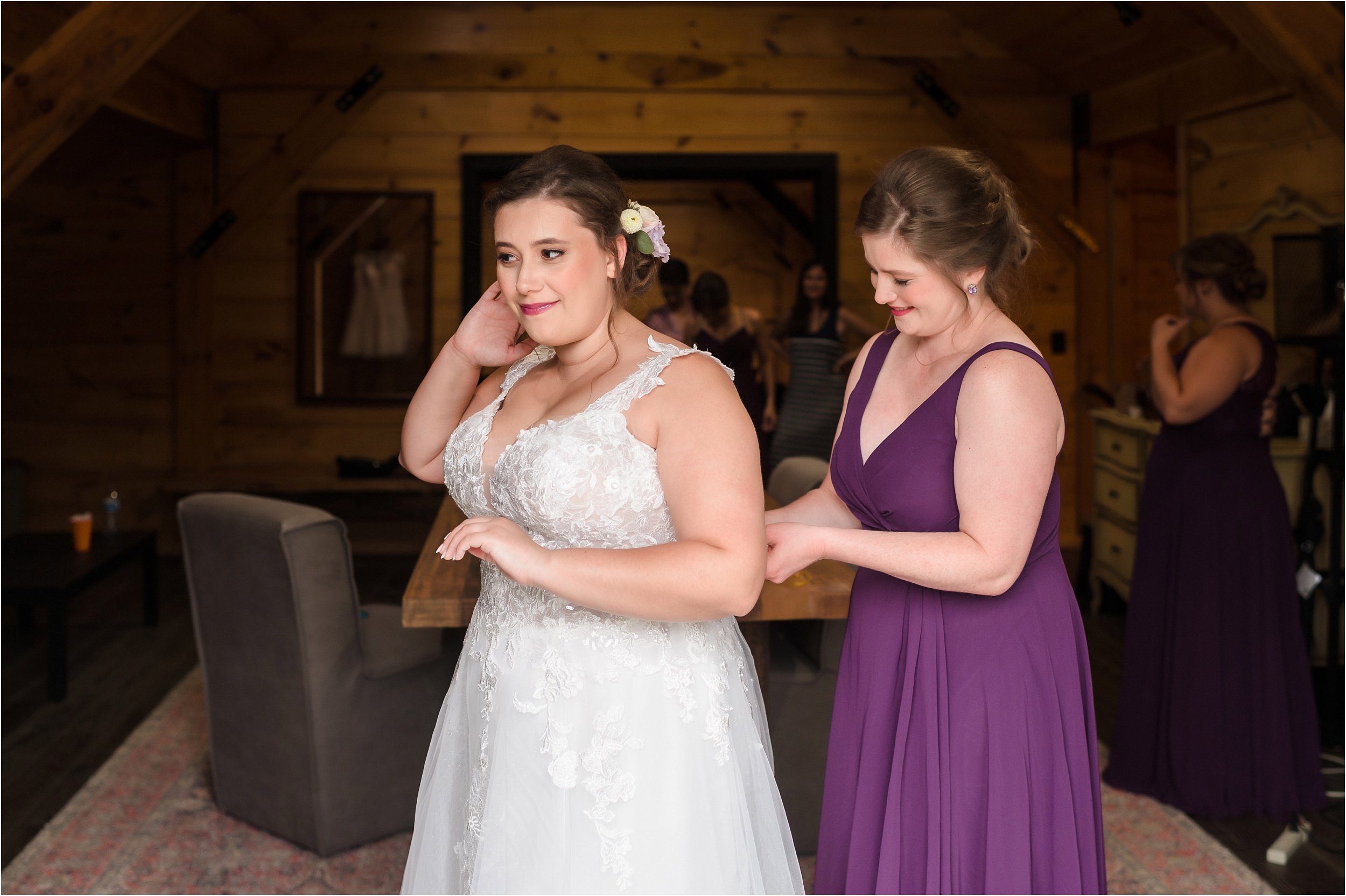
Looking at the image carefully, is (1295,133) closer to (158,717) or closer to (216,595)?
(216,595)

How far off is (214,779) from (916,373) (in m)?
2.41

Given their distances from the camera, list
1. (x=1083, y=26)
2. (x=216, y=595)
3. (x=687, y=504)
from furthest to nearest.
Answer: (x=1083, y=26)
(x=216, y=595)
(x=687, y=504)

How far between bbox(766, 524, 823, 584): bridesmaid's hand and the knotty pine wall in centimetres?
550

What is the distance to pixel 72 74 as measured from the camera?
3584 mm

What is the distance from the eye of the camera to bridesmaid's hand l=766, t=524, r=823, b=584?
163cm

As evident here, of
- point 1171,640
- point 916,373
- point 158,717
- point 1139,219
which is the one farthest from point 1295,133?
point 158,717

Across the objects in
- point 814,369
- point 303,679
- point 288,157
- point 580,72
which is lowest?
point 303,679

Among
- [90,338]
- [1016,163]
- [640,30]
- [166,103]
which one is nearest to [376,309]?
[166,103]

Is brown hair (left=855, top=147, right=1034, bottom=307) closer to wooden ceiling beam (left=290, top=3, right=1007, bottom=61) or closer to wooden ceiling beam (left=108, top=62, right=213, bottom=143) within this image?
wooden ceiling beam (left=108, top=62, right=213, bottom=143)

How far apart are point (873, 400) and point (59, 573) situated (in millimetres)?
3716

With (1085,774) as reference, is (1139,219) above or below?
above

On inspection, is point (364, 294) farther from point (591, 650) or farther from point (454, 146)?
point (591, 650)

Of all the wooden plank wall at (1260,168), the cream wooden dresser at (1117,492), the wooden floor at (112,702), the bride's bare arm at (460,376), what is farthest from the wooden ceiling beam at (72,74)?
the wooden plank wall at (1260,168)

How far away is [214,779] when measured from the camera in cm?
327
